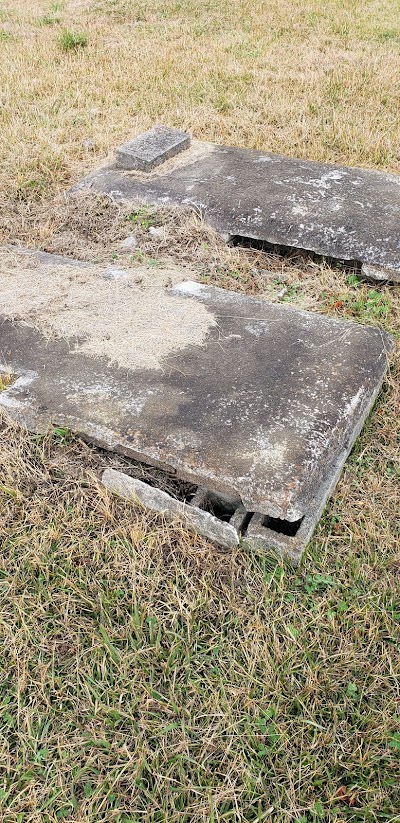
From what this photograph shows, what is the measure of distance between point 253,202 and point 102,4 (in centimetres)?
763

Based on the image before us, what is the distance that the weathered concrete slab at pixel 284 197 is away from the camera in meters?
3.68

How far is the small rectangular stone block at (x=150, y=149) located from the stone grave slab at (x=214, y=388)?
1679mm

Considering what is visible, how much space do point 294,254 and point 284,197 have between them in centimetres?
42

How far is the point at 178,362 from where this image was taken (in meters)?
2.73

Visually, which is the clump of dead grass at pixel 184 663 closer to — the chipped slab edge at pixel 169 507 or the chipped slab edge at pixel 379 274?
the chipped slab edge at pixel 169 507

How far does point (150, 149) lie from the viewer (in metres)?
4.69

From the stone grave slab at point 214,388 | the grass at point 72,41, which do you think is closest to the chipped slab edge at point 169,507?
the stone grave slab at point 214,388

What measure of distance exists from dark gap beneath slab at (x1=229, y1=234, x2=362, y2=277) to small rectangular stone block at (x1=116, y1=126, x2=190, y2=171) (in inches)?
40.7

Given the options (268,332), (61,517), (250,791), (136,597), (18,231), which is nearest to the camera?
(250,791)

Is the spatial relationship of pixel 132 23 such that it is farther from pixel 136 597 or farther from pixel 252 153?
pixel 136 597

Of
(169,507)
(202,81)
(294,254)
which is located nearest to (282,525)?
(169,507)

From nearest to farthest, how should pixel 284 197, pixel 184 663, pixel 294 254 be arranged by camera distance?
pixel 184 663 < pixel 294 254 < pixel 284 197

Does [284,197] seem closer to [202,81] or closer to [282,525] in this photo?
[282,525]

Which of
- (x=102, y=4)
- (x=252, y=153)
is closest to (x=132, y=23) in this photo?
(x=102, y=4)
